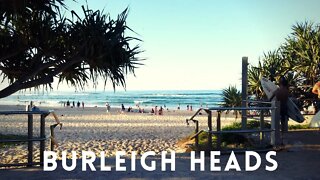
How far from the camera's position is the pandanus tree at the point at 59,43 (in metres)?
7.20

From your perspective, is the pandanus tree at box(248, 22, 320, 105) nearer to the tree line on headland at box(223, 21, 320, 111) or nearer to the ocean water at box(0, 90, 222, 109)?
the tree line on headland at box(223, 21, 320, 111)

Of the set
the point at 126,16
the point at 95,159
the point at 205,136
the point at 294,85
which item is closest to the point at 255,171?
the point at 95,159

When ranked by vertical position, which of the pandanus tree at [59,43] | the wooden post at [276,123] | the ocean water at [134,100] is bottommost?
the ocean water at [134,100]

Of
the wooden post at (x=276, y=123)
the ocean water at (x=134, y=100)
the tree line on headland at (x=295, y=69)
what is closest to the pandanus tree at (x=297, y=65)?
the tree line on headland at (x=295, y=69)

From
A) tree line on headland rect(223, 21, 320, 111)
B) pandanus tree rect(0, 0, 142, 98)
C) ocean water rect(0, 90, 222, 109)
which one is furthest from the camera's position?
ocean water rect(0, 90, 222, 109)

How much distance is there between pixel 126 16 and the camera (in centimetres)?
790

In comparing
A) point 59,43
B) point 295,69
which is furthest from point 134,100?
point 59,43

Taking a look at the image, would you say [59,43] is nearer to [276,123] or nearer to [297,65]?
[276,123]

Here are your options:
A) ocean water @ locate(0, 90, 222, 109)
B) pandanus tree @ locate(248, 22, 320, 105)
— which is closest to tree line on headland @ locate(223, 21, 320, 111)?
pandanus tree @ locate(248, 22, 320, 105)

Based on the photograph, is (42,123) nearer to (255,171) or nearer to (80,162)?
(80,162)

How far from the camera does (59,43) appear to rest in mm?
7707

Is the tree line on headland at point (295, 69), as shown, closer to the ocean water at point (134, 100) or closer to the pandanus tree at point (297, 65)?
the pandanus tree at point (297, 65)

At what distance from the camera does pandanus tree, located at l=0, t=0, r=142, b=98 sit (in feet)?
23.6

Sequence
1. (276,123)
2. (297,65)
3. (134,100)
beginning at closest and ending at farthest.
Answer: (276,123), (297,65), (134,100)
